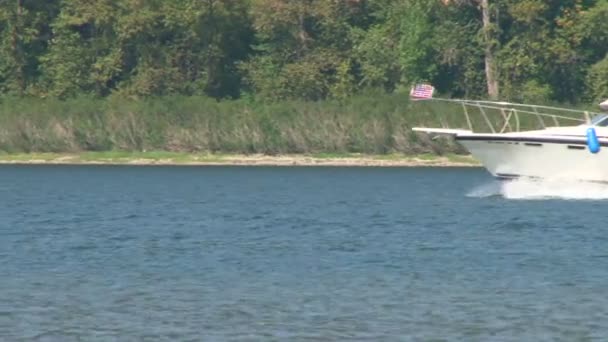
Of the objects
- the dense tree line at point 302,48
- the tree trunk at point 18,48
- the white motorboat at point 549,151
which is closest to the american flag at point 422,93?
the white motorboat at point 549,151

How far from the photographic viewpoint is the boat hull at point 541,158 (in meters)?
48.7

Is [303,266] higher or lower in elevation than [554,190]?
higher

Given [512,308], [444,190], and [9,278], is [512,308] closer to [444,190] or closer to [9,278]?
[9,278]

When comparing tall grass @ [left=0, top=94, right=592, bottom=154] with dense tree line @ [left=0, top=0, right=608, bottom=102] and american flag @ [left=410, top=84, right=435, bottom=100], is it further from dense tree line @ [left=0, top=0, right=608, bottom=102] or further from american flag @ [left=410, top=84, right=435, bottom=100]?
american flag @ [left=410, top=84, right=435, bottom=100]

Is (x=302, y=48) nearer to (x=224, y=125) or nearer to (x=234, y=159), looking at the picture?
(x=224, y=125)

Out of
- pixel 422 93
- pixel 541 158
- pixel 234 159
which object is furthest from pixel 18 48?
pixel 541 158

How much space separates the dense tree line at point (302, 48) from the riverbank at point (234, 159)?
5007mm

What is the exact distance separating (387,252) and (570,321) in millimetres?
10813

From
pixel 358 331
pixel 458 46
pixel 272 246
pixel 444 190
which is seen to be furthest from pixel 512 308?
pixel 458 46

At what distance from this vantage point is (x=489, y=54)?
85.4 meters

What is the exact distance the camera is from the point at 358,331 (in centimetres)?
2748

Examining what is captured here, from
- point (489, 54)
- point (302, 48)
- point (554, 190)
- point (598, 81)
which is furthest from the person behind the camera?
point (302, 48)

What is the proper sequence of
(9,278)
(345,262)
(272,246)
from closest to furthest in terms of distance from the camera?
(9,278)
(345,262)
(272,246)

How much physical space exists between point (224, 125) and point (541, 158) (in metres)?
35.5
